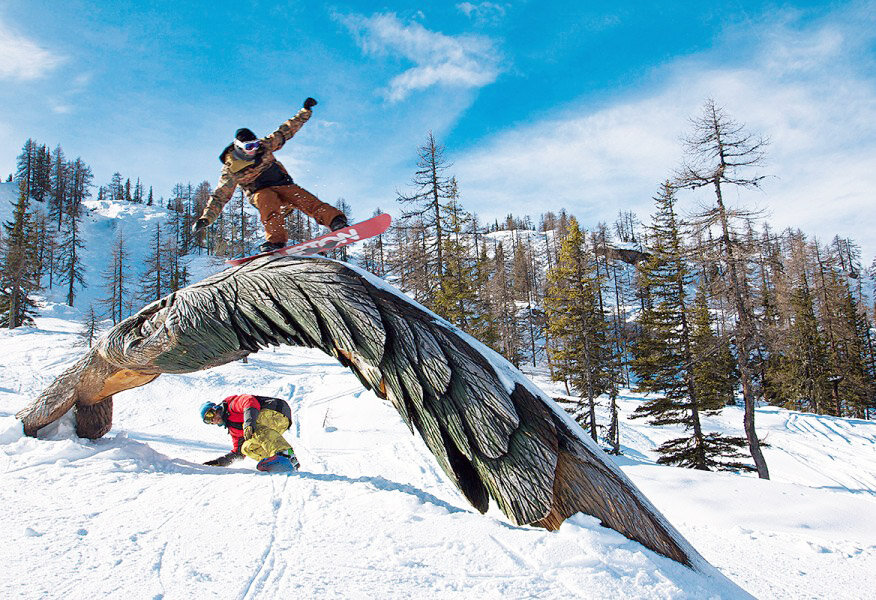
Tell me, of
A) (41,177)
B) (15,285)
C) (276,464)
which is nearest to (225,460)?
(276,464)

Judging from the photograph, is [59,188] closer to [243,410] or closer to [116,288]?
[116,288]

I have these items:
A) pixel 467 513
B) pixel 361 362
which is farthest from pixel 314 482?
pixel 467 513

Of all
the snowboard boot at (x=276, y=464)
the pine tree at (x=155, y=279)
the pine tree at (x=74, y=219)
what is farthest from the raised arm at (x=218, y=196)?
the pine tree at (x=74, y=219)

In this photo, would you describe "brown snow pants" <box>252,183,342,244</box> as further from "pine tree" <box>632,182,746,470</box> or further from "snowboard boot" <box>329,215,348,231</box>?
"pine tree" <box>632,182,746,470</box>

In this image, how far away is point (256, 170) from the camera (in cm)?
472

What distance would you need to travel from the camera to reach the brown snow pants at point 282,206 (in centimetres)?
478

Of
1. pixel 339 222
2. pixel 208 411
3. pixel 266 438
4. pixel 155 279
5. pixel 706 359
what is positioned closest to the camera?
pixel 339 222

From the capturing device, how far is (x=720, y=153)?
Result: 1419 centimetres

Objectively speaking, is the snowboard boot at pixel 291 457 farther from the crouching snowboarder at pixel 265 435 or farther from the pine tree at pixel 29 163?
the pine tree at pixel 29 163

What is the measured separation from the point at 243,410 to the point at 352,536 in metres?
3.62

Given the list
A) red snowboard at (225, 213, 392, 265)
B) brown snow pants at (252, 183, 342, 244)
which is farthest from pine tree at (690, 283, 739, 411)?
brown snow pants at (252, 183, 342, 244)

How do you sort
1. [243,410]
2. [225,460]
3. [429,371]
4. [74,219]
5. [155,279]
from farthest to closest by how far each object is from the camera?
[74,219]
[155,279]
[243,410]
[225,460]
[429,371]

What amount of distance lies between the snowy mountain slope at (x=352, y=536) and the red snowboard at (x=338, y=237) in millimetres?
2143

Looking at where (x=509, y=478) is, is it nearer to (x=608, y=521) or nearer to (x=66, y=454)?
(x=608, y=521)
